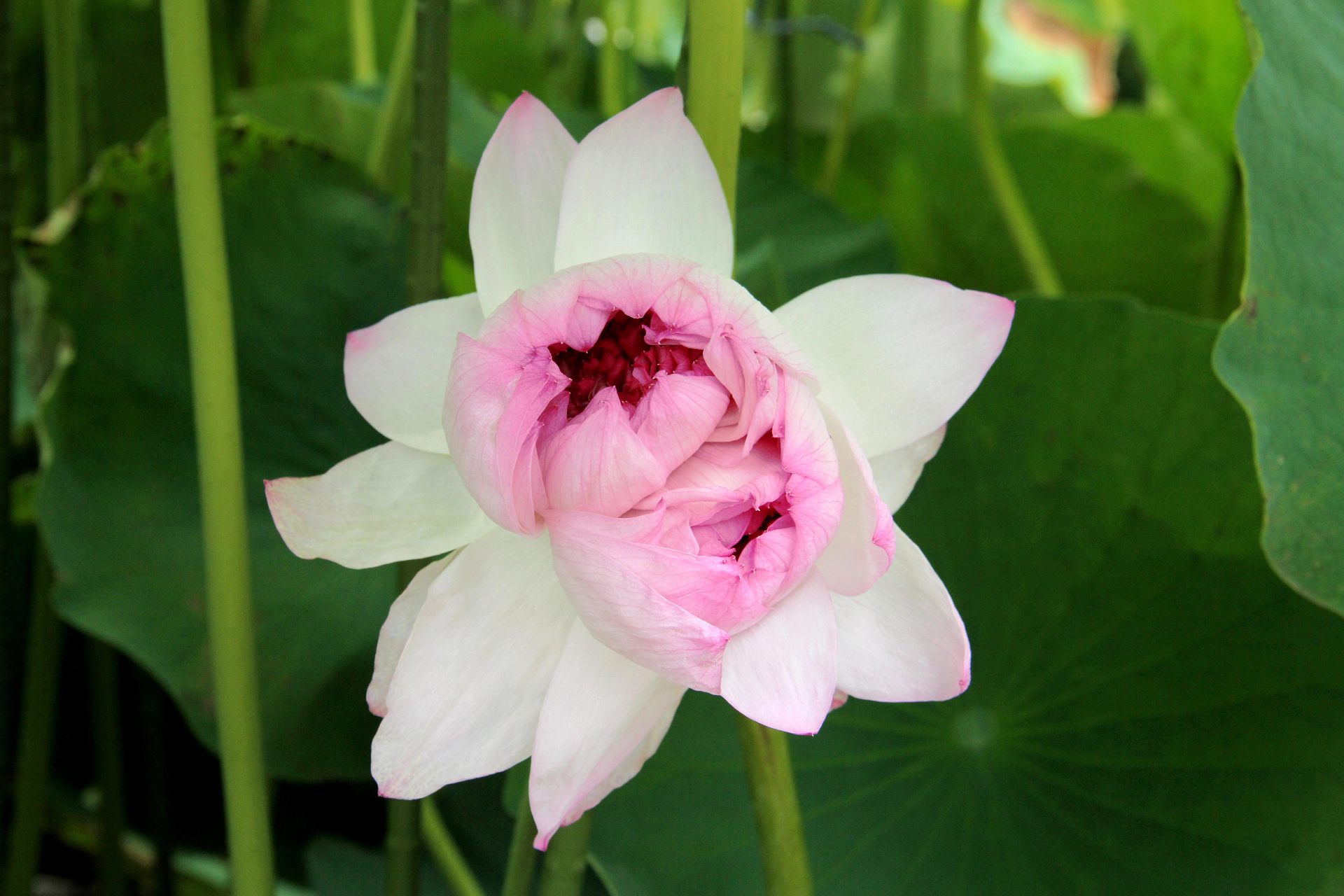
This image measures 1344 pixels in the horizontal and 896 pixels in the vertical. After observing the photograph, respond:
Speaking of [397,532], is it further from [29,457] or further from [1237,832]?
[29,457]

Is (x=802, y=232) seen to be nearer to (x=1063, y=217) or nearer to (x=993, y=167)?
(x=993, y=167)

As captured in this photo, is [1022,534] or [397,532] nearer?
[397,532]

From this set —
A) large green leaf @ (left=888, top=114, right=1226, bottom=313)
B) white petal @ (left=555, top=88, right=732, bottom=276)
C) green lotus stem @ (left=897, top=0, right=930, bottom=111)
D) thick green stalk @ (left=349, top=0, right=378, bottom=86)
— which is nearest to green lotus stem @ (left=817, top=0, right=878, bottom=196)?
large green leaf @ (left=888, top=114, right=1226, bottom=313)

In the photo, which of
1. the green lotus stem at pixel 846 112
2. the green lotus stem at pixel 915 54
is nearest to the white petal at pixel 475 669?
the green lotus stem at pixel 846 112

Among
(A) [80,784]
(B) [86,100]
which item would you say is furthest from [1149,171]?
(A) [80,784]

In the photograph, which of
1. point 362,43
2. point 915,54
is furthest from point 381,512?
point 915,54

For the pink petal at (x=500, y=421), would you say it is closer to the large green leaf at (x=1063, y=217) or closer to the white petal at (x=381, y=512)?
the white petal at (x=381, y=512)

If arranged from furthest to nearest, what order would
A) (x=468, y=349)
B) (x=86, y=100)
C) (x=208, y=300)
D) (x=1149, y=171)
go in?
(x=1149, y=171), (x=86, y=100), (x=208, y=300), (x=468, y=349)

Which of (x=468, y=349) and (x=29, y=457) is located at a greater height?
(x=468, y=349)
